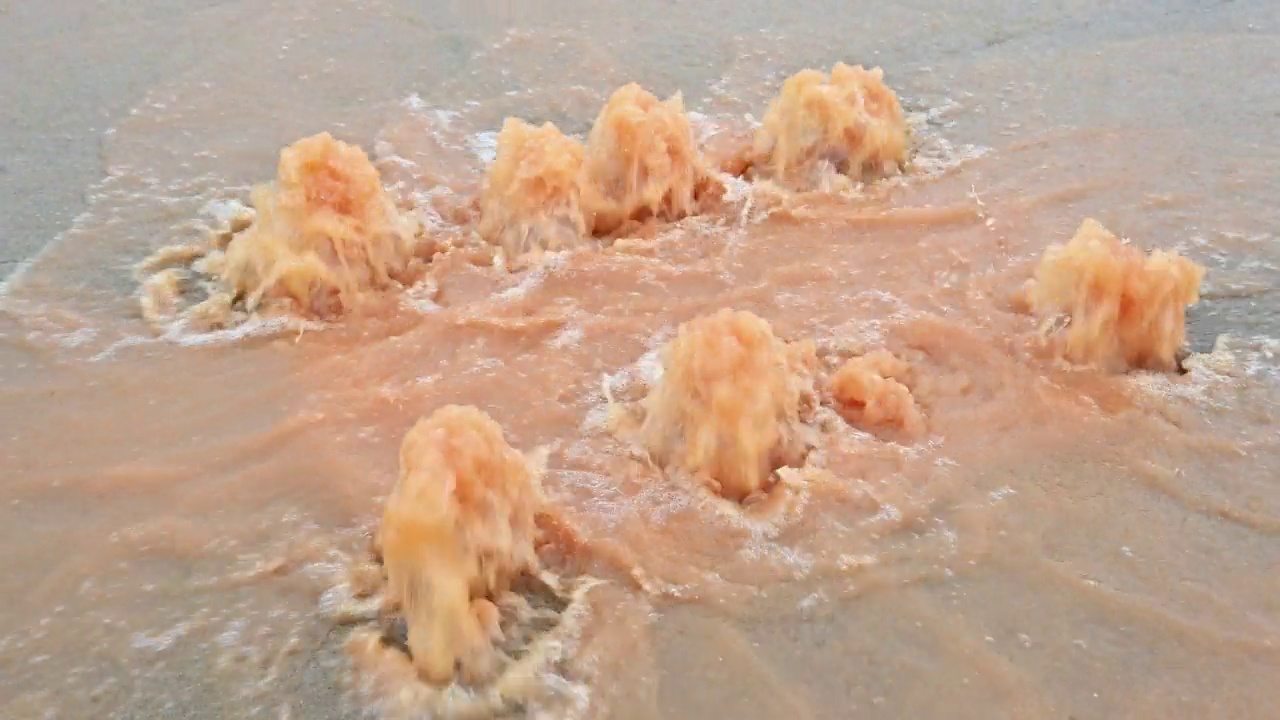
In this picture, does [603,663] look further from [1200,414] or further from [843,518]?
[1200,414]

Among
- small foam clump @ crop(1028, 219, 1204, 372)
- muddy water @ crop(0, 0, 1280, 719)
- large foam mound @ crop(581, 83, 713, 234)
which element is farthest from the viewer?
large foam mound @ crop(581, 83, 713, 234)

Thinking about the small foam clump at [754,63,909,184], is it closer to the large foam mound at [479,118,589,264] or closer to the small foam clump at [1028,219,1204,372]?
the large foam mound at [479,118,589,264]

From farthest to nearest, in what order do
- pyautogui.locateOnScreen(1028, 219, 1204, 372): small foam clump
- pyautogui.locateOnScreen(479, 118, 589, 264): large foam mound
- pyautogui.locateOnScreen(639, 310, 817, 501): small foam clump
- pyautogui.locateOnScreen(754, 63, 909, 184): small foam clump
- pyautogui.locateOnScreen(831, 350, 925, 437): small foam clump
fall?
pyautogui.locateOnScreen(754, 63, 909, 184): small foam clump
pyautogui.locateOnScreen(479, 118, 589, 264): large foam mound
pyautogui.locateOnScreen(1028, 219, 1204, 372): small foam clump
pyautogui.locateOnScreen(831, 350, 925, 437): small foam clump
pyautogui.locateOnScreen(639, 310, 817, 501): small foam clump

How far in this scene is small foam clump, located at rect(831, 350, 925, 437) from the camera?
113 inches

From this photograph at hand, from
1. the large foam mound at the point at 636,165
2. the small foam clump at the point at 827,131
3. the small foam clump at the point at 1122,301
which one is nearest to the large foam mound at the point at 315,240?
the large foam mound at the point at 636,165

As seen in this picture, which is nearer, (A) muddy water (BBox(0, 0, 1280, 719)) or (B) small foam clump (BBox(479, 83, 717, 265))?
(A) muddy water (BBox(0, 0, 1280, 719))

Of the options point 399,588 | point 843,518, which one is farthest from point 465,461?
point 843,518

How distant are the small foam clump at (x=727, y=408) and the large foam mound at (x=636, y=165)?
3.22 ft

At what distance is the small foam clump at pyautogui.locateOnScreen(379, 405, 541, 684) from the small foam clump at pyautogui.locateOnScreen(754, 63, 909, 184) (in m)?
1.86

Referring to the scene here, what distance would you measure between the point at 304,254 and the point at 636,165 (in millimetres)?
1025

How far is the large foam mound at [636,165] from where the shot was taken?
362 centimetres

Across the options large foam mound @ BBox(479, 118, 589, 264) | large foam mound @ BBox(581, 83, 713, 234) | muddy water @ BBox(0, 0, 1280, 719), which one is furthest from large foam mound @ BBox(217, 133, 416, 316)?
large foam mound @ BBox(581, 83, 713, 234)

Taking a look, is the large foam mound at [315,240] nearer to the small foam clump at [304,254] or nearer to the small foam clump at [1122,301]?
the small foam clump at [304,254]

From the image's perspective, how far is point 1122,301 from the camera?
9.97 ft
